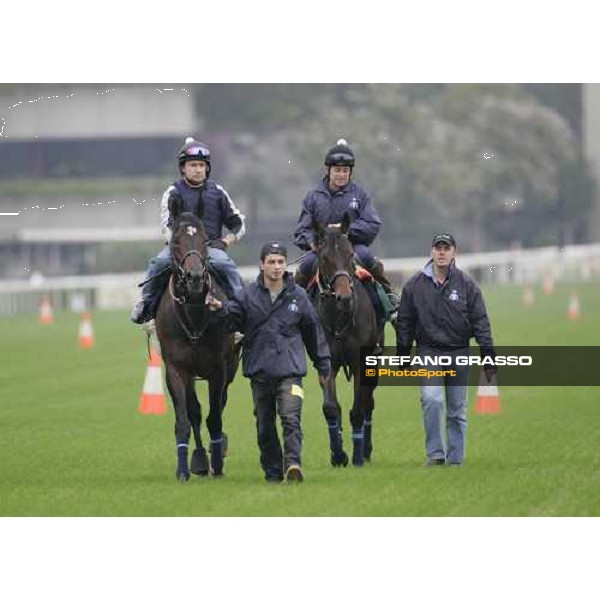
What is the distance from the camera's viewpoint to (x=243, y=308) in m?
15.4

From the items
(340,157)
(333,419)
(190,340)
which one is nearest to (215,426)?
(190,340)

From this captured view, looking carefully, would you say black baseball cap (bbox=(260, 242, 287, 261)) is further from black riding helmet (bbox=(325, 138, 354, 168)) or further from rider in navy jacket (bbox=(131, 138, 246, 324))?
black riding helmet (bbox=(325, 138, 354, 168))

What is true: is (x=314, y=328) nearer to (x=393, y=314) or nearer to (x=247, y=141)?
(x=393, y=314)

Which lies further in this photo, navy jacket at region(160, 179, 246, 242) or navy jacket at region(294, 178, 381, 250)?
navy jacket at region(294, 178, 381, 250)

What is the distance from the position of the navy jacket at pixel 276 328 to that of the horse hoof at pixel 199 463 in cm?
123

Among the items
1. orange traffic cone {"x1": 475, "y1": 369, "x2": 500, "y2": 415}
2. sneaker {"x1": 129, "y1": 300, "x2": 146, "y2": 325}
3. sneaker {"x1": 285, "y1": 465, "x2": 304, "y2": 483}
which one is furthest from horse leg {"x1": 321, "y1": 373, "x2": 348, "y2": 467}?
orange traffic cone {"x1": 475, "y1": 369, "x2": 500, "y2": 415}

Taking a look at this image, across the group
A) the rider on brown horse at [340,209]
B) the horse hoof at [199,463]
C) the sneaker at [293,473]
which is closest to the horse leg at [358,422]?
the rider on brown horse at [340,209]

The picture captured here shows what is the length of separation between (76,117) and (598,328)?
35478 mm

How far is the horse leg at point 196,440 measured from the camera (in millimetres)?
16375

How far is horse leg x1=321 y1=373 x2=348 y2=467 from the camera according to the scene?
16.4 m

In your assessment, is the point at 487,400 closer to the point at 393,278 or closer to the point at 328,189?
the point at 328,189

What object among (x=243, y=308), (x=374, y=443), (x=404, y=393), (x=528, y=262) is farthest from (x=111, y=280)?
(x=243, y=308)

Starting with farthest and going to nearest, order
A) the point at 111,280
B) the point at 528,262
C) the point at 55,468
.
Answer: the point at 528,262
the point at 111,280
the point at 55,468

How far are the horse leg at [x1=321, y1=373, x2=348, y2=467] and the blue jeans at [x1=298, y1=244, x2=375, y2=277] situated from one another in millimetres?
1014
